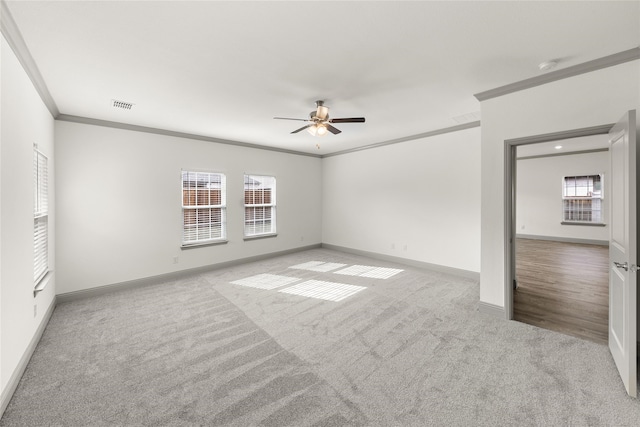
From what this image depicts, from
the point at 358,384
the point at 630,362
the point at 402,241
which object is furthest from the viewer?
the point at 402,241

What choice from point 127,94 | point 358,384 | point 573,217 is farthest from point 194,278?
point 573,217

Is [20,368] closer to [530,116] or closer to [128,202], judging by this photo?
[128,202]

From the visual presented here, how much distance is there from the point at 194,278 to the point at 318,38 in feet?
14.7

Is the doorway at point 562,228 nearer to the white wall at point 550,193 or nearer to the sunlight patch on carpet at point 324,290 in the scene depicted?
the white wall at point 550,193

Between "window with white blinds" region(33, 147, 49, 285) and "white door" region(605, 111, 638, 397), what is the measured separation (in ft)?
17.2

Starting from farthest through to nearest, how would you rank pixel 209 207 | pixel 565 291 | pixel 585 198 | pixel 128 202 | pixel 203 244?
pixel 585 198, pixel 209 207, pixel 203 244, pixel 128 202, pixel 565 291

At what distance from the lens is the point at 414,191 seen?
573 cm

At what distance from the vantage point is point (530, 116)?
9.89ft

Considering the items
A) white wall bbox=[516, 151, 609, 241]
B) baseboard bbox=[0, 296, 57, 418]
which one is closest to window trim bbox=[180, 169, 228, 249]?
baseboard bbox=[0, 296, 57, 418]

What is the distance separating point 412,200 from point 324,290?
279cm

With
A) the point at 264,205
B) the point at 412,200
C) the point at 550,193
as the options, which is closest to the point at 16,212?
the point at 264,205

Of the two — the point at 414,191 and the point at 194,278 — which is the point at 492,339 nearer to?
the point at 414,191

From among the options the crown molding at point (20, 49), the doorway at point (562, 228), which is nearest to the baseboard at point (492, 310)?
the doorway at point (562, 228)

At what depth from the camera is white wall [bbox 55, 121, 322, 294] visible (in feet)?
13.2
